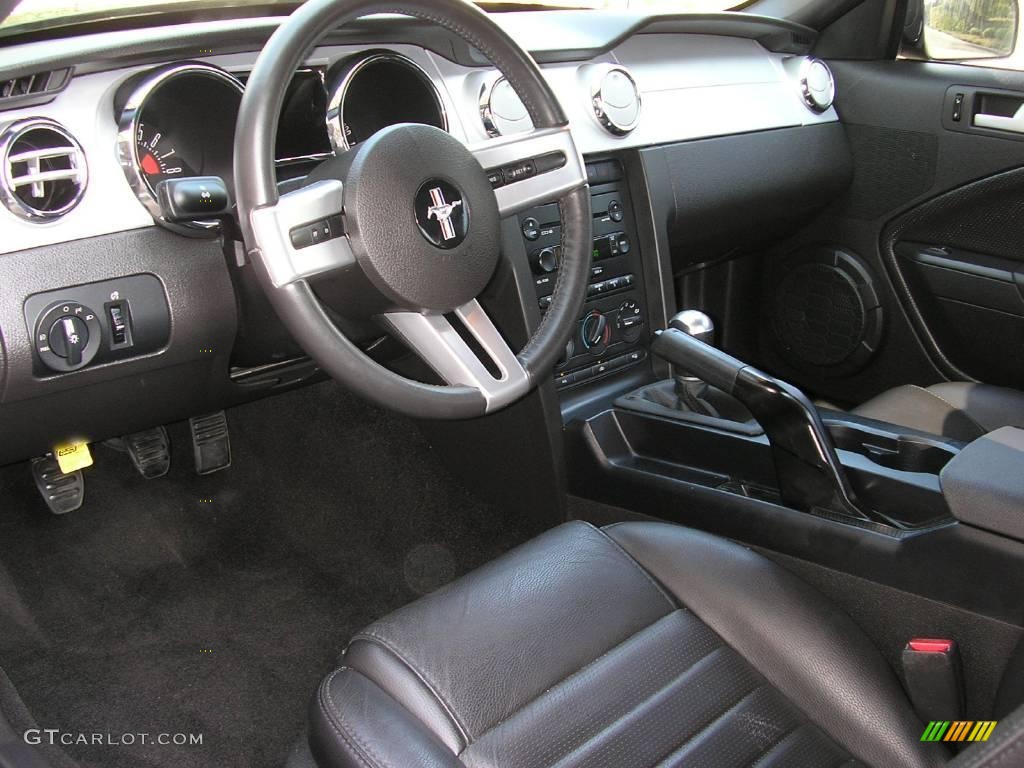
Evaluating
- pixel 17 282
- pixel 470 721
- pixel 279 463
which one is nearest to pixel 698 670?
pixel 470 721

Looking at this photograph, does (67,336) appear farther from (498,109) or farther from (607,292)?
(607,292)

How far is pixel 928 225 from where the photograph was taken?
7.72 ft

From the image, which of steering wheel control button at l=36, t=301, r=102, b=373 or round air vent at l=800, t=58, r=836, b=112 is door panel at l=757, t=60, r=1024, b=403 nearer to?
round air vent at l=800, t=58, r=836, b=112

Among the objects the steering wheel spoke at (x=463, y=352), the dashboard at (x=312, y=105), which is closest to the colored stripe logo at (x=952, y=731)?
the steering wheel spoke at (x=463, y=352)

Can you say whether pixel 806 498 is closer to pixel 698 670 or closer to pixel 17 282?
pixel 698 670

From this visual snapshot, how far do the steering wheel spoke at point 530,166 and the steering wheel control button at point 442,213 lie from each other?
116 millimetres

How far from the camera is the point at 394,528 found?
7.54 ft

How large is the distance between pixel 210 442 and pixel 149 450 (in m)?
0.14

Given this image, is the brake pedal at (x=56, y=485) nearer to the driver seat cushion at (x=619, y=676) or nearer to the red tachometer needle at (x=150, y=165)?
the red tachometer needle at (x=150, y=165)

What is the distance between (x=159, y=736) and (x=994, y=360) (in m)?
1.93

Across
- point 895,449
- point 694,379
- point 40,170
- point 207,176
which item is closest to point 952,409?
point 895,449

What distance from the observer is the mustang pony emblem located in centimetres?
128

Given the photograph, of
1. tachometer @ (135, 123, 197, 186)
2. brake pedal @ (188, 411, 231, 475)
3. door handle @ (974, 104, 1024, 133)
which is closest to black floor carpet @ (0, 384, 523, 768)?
brake pedal @ (188, 411, 231, 475)

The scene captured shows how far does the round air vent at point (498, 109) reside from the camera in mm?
1778
